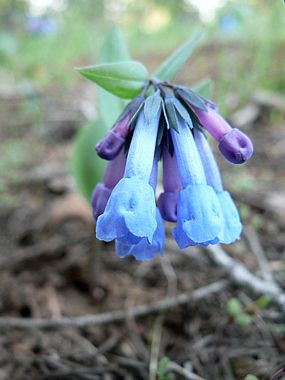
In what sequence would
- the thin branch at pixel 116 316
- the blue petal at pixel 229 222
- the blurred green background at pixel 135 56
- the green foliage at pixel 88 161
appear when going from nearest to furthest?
the blue petal at pixel 229 222, the thin branch at pixel 116 316, the green foliage at pixel 88 161, the blurred green background at pixel 135 56

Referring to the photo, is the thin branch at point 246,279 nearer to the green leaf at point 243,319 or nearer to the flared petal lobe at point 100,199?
the green leaf at point 243,319

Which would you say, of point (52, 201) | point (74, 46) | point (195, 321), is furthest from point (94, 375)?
point (74, 46)

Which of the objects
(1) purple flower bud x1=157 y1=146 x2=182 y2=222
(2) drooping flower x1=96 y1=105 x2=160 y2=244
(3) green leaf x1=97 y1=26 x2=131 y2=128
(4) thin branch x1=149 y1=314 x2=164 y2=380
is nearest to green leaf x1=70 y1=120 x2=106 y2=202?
(3) green leaf x1=97 y1=26 x2=131 y2=128

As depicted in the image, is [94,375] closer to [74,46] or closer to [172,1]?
[74,46]

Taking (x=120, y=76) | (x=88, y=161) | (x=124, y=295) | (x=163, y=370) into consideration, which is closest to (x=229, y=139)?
(x=120, y=76)

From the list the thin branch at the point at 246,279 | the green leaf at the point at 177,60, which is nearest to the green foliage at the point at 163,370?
the thin branch at the point at 246,279
